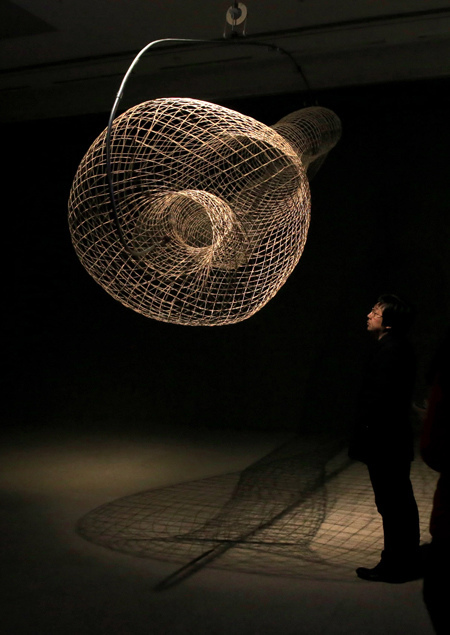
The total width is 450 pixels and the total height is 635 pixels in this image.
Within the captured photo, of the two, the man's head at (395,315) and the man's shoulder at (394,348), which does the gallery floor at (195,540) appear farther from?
the man's head at (395,315)

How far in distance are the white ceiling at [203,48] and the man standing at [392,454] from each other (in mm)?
2123

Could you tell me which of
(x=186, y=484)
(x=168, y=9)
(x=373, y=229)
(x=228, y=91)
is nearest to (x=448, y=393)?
(x=186, y=484)

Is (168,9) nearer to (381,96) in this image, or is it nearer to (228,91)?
(228,91)

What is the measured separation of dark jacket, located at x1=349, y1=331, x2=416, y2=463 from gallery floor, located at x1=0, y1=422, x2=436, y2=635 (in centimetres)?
48

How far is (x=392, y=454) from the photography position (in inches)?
106

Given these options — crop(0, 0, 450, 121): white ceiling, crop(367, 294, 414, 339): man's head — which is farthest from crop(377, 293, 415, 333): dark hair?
crop(0, 0, 450, 121): white ceiling

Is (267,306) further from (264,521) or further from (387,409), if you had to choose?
(387,409)

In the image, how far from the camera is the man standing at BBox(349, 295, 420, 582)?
8.86 ft

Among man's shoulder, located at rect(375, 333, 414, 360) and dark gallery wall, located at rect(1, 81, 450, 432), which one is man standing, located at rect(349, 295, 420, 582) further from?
dark gallery wall, located at rect(1, 81, 450, 432)

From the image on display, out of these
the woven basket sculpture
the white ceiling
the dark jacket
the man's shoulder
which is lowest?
the dark jacket

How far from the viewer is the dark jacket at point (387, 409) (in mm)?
2697

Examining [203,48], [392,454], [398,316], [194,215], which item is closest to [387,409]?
[392,454]

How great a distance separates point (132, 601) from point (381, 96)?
3829 millimetres

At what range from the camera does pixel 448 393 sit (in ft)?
5.35
